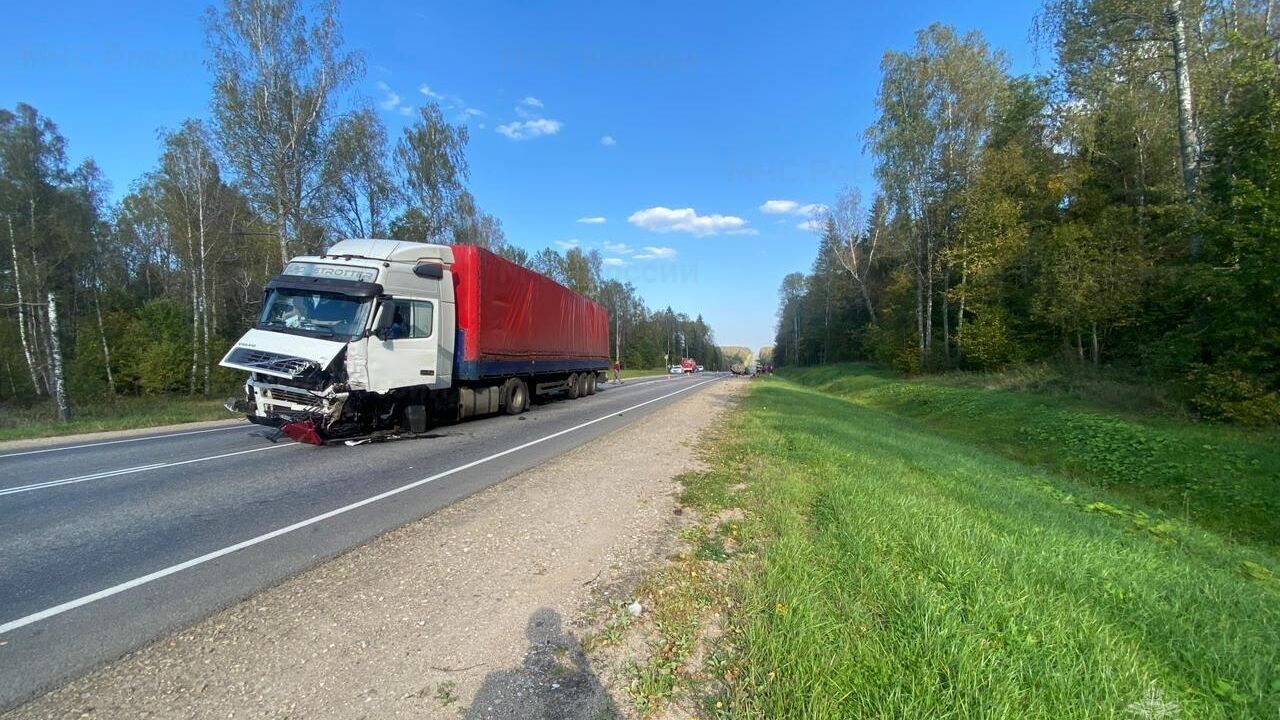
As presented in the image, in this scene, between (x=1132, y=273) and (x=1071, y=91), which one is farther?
(x=1071, y=91)

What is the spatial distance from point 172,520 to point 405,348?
17.0 feet

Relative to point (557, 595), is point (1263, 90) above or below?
above

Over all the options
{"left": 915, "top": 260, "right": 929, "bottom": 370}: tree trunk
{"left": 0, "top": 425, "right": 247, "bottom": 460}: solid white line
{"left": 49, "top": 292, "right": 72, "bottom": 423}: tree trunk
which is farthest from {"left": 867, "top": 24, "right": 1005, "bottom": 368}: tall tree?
{"left": 49, "top": 292, "right": 72, "bottom": 423}: tree trunk

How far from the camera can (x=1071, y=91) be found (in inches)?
728

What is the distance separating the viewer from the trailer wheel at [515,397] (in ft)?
49.3

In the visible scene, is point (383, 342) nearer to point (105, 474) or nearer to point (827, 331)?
point (105, 474)

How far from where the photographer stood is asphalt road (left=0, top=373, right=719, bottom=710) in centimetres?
327

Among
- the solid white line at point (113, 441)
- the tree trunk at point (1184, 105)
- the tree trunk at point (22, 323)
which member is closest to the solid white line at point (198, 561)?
the solid white line at point (113, 441)

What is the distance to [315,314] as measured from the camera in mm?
9219

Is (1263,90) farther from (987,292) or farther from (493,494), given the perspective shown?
(493,494)

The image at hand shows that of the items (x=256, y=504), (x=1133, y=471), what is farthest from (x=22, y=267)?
(x=1133, y=471)

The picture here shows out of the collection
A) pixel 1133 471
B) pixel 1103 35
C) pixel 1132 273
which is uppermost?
pixel 1103 35

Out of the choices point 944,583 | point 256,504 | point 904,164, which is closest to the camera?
point 944,583

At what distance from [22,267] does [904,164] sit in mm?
43312
